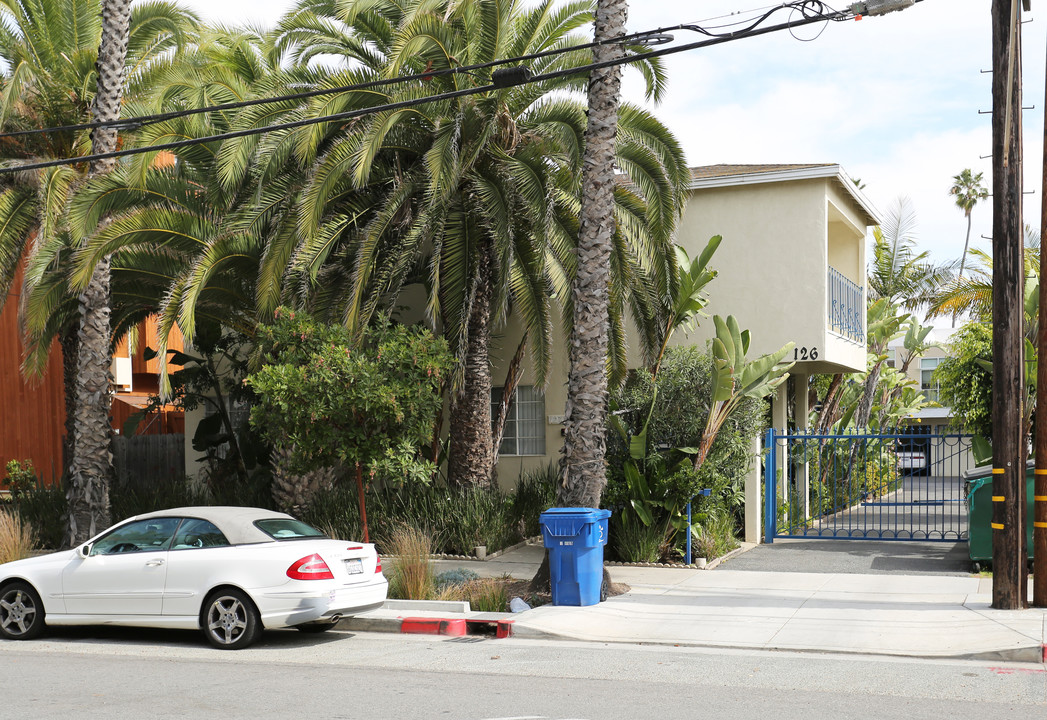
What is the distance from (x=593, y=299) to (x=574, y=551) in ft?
9.62

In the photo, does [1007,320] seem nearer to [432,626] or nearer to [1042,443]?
[1042,443]

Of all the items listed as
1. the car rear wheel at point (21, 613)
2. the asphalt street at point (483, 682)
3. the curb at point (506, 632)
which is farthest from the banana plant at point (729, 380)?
the car rear wheel at point (21, 613)

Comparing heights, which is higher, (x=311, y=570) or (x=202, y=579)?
(x=311, y=570)

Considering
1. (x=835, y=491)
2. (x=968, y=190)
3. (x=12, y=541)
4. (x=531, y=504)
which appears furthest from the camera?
(x=968, y=190)

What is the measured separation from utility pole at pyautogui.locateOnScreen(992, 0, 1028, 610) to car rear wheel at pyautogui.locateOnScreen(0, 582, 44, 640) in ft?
32.7

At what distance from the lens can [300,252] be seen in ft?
48.4

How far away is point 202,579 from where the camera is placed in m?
10.1

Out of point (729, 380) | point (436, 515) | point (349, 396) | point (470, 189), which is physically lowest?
point (436, 515)

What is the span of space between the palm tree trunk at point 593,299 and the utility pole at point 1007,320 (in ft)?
13.5

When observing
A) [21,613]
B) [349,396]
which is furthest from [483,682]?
[349,396]

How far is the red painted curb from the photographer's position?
1090 centimetres

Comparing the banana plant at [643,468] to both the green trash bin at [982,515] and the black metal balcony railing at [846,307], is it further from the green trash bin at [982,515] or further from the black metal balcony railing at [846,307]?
the black metal balcony railing at [846,307]

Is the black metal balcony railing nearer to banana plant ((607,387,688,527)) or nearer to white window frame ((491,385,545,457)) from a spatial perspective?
banana plant ((607,387,688,527))

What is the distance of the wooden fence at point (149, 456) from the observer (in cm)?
2484
